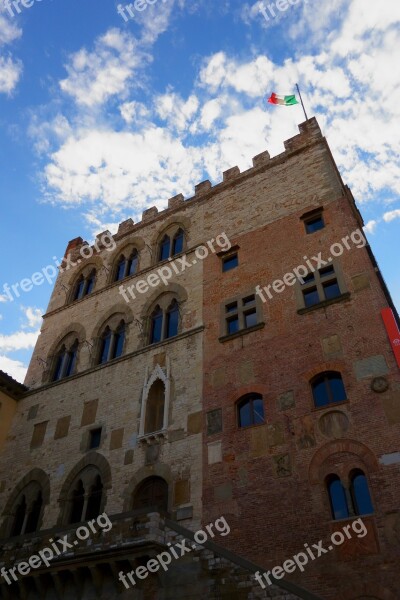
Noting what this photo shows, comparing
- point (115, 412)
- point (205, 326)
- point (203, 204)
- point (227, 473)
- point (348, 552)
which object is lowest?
point (348, 552)

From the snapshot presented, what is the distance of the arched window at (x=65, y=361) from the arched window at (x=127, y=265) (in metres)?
4.05

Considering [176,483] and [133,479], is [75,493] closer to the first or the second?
[133,479]

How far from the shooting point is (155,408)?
672 inches

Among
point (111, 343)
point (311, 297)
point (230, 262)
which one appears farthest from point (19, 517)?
point (311, 297)

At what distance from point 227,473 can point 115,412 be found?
5.35 metres

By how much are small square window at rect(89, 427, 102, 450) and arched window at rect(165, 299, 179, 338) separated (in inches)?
171

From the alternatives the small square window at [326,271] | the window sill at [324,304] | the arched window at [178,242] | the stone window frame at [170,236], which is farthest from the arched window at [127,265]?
the window sill at [324,304]

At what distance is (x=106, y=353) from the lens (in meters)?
20.8

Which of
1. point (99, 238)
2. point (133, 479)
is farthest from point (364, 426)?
Result: point (99, 238)

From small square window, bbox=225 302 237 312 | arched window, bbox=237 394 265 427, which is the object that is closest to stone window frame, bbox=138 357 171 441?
arched window, bbox=237 394 265 427

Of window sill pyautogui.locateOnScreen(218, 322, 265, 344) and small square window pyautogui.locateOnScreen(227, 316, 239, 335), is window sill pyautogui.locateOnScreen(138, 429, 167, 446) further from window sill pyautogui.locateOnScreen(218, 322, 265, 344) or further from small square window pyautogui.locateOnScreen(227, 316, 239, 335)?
small square window pyautogui.locateOnScreen(227, 316, 239, 335)

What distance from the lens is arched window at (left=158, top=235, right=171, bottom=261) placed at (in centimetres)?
2350

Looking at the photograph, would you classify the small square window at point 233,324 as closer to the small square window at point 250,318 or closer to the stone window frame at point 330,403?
the small square window at point 250,318

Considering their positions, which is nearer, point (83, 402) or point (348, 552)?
point (348, 552)
